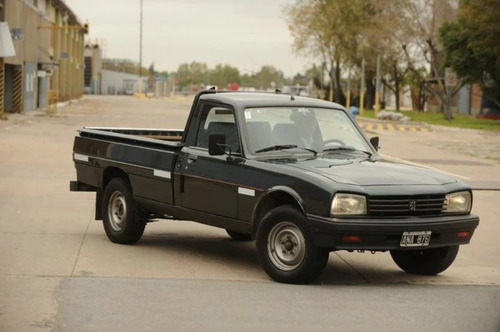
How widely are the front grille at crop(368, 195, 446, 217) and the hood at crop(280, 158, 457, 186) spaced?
175 mm

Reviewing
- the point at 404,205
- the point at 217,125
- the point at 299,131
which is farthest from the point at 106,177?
the point at 404,205

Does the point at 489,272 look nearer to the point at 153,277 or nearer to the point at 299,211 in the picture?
the point at 299,211

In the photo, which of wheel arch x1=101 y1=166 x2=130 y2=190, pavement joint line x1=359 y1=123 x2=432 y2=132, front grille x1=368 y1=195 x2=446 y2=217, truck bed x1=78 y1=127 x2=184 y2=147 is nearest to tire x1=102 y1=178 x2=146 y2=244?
wheel arch x1=101 y1=166 x2=130 y2=190

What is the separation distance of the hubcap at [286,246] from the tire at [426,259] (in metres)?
1.18

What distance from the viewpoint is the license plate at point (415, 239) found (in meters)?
9.84

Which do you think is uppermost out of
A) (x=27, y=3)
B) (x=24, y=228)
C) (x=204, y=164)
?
(x=27, y=3)

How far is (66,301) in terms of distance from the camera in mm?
8844

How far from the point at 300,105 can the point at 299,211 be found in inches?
76.0

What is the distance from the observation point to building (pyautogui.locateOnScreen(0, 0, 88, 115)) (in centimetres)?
5253

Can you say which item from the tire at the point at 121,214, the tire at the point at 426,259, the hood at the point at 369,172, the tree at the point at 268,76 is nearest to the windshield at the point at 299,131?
the hood at the point at 369,172

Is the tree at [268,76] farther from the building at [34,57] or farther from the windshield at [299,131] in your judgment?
the windshield at [299,131]

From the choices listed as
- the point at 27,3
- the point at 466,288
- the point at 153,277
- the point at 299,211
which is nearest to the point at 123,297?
the point at 153,277

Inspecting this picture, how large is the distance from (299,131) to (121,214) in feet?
8.03

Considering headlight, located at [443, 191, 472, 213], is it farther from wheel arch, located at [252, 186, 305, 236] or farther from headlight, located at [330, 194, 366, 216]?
wheel arch, located at [252, 186, 305, 236]
